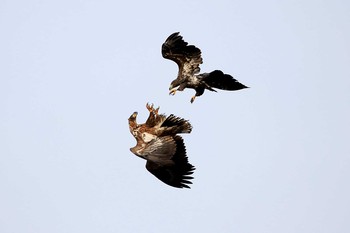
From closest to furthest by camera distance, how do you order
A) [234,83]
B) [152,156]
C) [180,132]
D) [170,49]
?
[152,156]
[180,132]
[234,83]
[170,49]

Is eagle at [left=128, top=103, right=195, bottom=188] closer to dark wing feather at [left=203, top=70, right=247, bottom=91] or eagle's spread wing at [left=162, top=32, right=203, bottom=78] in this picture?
dark wing feather at [left=203, top=70, right=247, bottom=91]

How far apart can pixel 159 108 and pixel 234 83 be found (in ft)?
9.57

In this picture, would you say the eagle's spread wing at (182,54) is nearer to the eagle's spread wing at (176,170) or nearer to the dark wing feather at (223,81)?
the dark wing feather at (223,81)

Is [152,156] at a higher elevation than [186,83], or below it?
below

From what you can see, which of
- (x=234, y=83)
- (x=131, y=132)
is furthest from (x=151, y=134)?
(x=234, y=83)

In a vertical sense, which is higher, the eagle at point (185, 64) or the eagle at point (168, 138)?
the eagle at point (185, 64)

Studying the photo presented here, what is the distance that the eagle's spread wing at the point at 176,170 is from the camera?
69.5ft

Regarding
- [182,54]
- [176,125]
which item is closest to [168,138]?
[176,125]

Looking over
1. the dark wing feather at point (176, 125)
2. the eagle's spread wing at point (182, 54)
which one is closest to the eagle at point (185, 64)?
the eagle's spread wing at point (182, 54)

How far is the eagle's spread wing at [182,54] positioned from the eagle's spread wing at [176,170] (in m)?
4.49

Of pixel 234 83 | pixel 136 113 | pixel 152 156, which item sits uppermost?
pixel 234 83

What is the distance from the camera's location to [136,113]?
21.8 m

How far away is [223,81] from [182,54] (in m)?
2.02

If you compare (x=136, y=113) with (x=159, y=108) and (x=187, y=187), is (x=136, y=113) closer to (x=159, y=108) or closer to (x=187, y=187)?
(x=159, y=108)
